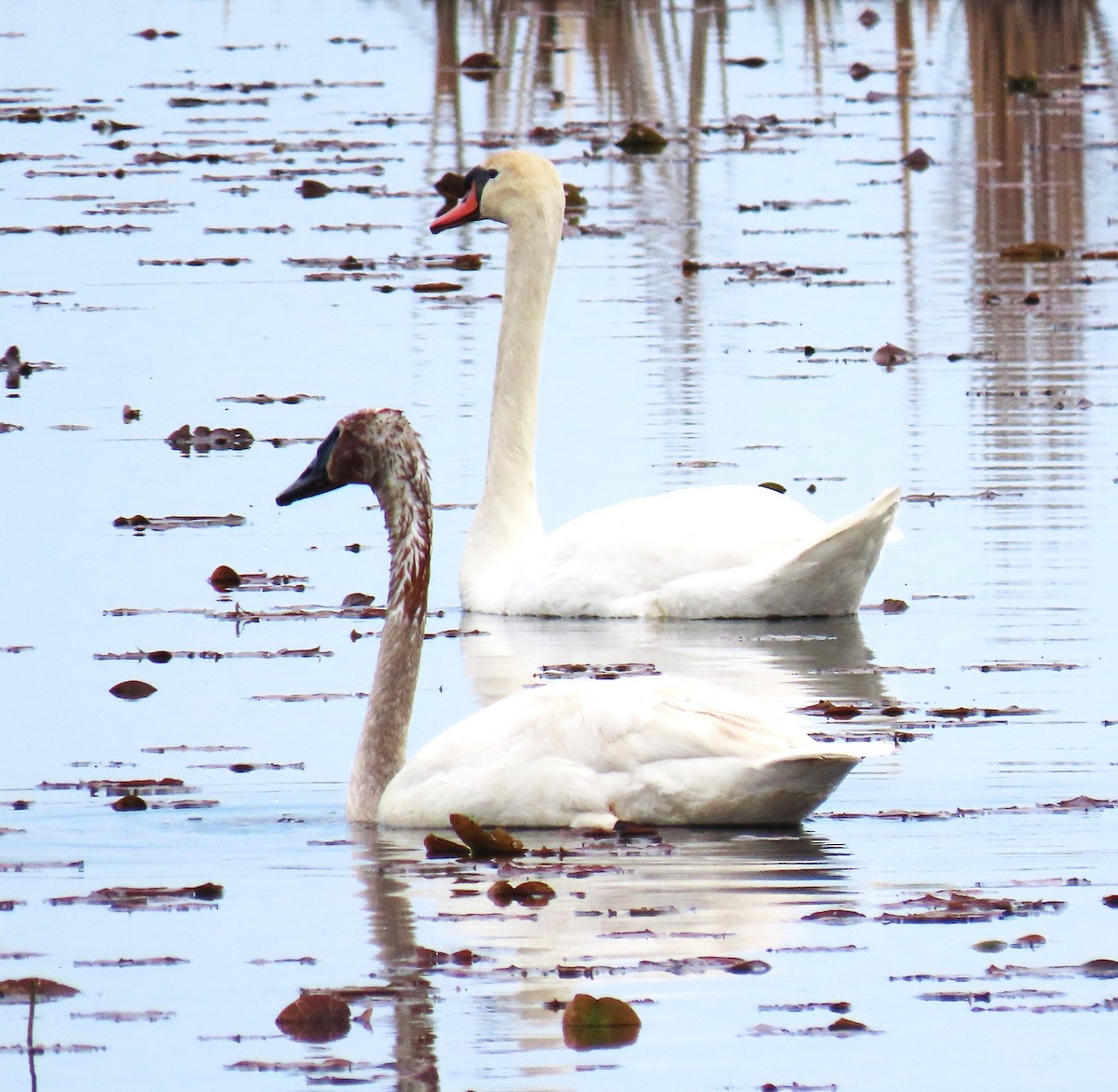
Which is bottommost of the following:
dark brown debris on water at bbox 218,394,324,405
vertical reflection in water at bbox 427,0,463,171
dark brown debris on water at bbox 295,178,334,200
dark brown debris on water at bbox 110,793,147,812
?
dark brown debris on water at bbox 110,793,147,812

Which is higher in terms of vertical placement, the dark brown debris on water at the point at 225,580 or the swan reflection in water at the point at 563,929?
the dark brown debris on water at the point at 225,580

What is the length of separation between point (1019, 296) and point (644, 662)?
28.9 ft

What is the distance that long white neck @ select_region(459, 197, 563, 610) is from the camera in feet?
39.3

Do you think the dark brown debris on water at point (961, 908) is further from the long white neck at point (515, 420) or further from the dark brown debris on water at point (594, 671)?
the long white neck at point (515, 420)

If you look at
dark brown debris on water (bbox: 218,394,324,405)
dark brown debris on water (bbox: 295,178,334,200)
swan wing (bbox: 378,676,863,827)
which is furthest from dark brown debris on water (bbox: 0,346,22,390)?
swan wing (bbox: 378,676,863,827)

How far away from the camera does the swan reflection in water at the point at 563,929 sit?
611cm

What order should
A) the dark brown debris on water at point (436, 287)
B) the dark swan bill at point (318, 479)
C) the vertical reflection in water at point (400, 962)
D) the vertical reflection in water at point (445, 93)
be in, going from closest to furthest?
the vertical reflection in water at point (400, 962)
the dark swan bill at point (318, 479)
the dark brown debris on water at point (436, 287)
the vertical reflection in water at point (445, 93)

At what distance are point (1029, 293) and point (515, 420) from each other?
275 inches

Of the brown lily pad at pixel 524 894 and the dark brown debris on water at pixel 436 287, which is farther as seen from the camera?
the dark brown debris on water at pixel 436 287

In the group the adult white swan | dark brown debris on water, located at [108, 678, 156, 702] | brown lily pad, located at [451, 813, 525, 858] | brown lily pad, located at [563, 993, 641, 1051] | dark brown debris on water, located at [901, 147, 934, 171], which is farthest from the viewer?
dark brown debris on water, located at [901, 147, 934, 171]

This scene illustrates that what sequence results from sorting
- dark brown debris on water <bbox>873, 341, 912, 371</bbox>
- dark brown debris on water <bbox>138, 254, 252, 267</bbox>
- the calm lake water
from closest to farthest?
the calm lake water, dark brown debris on water <bbox>873, 341, 912, 371</bbox>, dark brown debris on water <bbox>138, 254, 252, 267</bbox>

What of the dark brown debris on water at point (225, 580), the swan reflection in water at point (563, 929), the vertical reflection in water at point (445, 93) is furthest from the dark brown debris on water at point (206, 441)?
the vertical reflection in water at point (445, 93)

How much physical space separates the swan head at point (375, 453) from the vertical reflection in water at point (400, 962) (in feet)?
3.56

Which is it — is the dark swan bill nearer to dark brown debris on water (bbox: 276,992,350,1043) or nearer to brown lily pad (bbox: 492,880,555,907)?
brown lily pad (bbox: 492,880,555,907)
